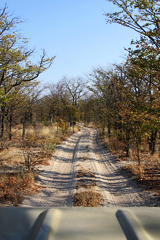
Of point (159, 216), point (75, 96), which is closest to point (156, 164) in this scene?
point (159, 216)

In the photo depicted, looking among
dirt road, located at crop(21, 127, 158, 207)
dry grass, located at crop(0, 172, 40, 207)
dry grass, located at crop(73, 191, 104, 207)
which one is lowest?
dirt road, located at crop(21, 127, 158, 207)

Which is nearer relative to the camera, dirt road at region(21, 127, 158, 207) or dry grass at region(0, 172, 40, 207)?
dry grass at region(0, 172, 40, 207)

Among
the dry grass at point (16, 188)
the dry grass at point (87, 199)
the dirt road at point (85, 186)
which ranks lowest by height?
the dirt road at point (85, 186)

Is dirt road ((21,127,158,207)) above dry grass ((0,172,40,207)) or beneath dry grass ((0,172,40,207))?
beneath

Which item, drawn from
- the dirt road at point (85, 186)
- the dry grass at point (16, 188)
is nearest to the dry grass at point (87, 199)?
the dirt road at point (85, 186)

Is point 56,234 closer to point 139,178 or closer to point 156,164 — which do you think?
point 139,178

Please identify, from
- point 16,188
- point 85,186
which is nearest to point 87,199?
point 85,186

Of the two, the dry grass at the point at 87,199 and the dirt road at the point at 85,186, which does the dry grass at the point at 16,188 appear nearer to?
the dirt road at the point at 85,186

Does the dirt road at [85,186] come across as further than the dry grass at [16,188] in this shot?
Yes

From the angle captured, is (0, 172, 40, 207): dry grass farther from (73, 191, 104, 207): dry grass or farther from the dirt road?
(73, 191, 104, 207): dry grass

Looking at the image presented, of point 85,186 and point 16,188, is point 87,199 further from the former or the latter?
point 16,188

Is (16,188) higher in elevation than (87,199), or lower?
higher

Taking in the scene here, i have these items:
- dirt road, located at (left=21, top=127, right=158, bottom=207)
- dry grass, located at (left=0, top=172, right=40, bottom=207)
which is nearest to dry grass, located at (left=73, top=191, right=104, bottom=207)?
dirt road, located at (left=21, top=127, right=158, bottom=207)

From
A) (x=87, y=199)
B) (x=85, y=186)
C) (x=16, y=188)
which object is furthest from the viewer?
(x=85, y=186)
